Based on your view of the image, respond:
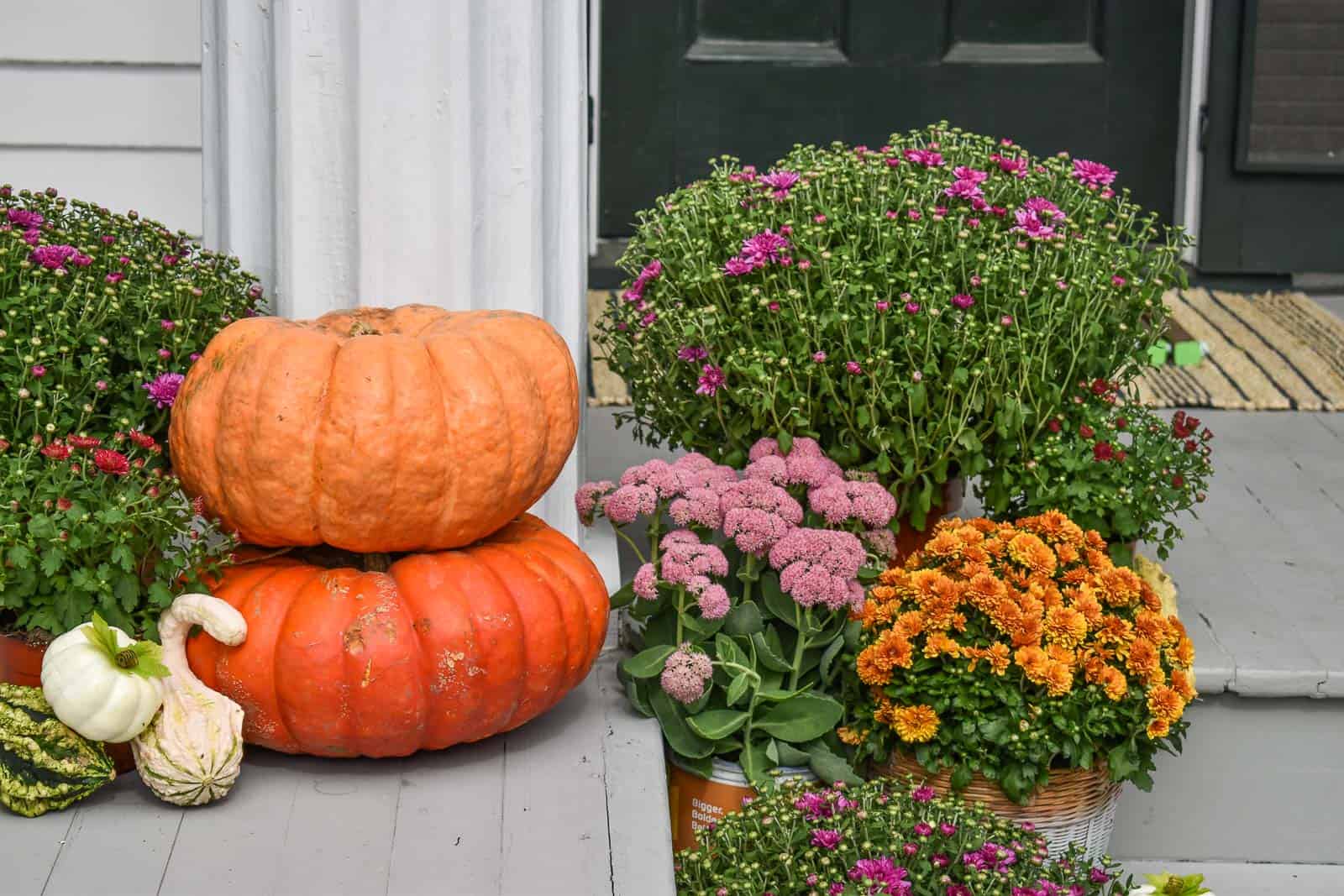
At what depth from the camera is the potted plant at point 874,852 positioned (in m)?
2.22

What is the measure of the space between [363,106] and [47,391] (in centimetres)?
68

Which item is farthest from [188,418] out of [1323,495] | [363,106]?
[1323,495]

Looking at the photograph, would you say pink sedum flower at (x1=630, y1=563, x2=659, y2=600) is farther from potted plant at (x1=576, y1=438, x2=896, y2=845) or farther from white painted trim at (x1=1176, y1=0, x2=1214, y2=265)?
white painted trim at (x1=1176, y1=0, x2=1214, y2=265)

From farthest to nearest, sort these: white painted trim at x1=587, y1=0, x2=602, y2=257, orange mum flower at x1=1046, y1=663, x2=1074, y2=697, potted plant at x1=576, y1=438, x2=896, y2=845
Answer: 1. white painted trim at x1=587, y1=0, x2=602, y2=257
2. potted plant at x1=576, y1=438, x2=896, y2=845
3. orange mum flower at x1=1046, y1=663, x2=1074, y2=697

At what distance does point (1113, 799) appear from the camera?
102 inches

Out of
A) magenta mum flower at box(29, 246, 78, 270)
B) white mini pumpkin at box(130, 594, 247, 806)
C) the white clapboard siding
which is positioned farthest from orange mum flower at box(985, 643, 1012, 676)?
the white clapboard siding

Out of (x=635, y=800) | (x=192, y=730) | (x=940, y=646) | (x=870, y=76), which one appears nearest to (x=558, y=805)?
(x=635, y=800)

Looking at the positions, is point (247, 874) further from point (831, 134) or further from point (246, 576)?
point (831, 134)

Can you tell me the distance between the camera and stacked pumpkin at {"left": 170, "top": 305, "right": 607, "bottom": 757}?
2264 mm

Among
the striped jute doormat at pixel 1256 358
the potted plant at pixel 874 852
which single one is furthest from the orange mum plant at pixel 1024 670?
the striped jute doormat at pixel 1256 358

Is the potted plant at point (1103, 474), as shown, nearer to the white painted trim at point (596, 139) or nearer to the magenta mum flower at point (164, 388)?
the magenta mum flower at point (164, 388)

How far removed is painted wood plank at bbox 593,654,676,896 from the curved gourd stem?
1.92 ft

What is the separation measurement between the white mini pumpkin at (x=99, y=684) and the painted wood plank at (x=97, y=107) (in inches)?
68.8

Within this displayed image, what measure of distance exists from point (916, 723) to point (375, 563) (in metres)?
0.86
